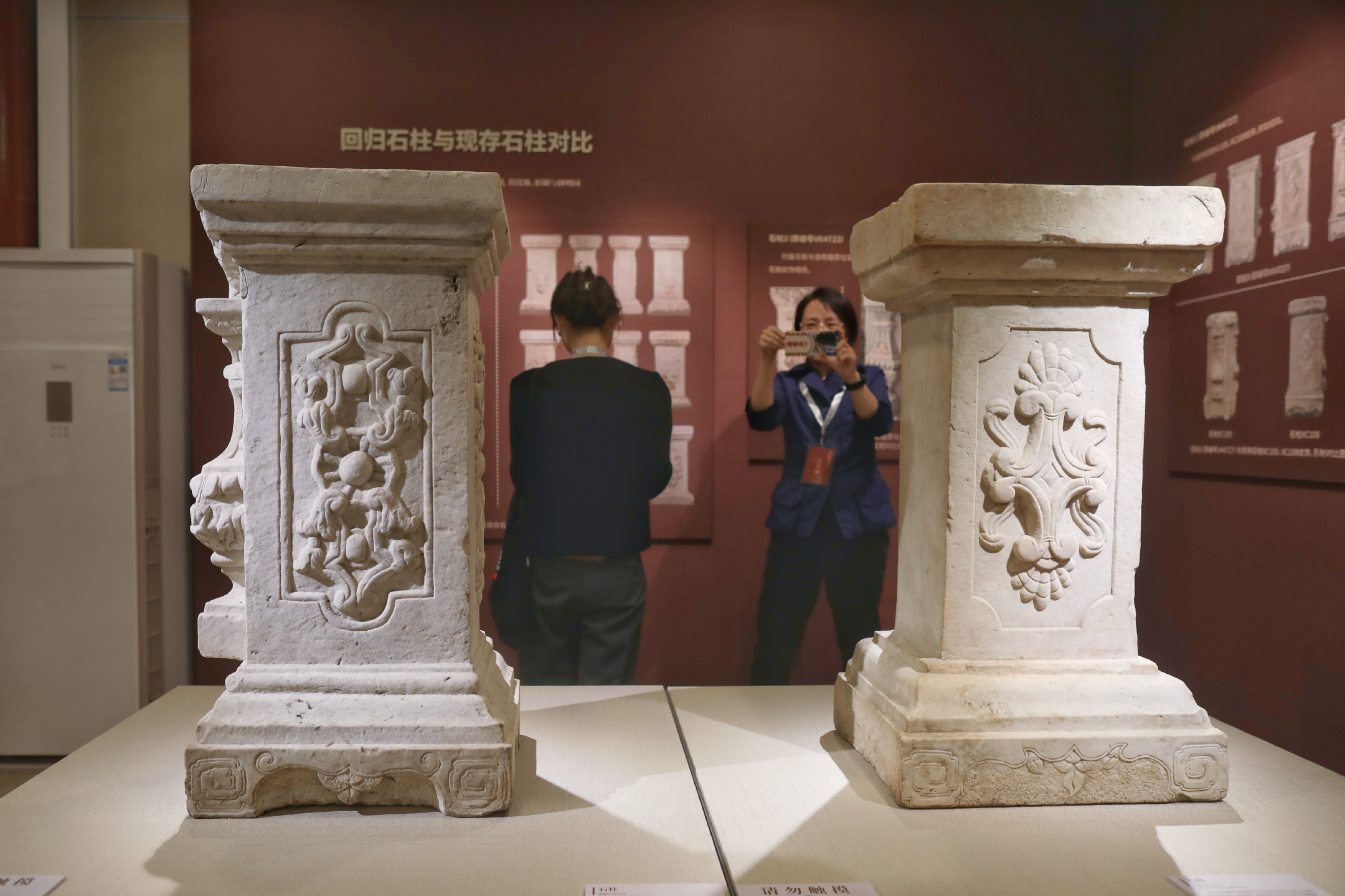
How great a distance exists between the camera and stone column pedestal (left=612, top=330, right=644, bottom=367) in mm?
3330

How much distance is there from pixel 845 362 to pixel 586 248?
1188mm

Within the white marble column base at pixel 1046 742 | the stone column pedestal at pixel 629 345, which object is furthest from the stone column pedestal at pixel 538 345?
the white marble column base at pixel 1046 742

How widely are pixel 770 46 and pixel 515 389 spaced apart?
6.06 feet

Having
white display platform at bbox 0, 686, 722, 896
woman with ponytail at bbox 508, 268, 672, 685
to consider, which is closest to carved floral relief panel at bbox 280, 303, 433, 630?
white display platform at bbox 0, 686, 722, 896

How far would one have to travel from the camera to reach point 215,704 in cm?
163

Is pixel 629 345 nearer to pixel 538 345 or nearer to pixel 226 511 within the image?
pixel 538 345

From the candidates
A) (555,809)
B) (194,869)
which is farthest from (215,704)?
(555,809)

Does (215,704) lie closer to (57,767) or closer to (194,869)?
(194,869)

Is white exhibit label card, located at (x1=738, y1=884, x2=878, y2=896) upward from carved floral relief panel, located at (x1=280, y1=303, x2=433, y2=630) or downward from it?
downward

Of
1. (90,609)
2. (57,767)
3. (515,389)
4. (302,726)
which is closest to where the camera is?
(302,726)

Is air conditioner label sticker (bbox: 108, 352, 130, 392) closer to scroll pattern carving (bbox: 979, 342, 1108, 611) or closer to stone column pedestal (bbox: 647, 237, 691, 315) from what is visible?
stone column pedestal (bbox: 647, 237, 691, 315)

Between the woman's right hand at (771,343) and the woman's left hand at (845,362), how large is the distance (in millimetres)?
191

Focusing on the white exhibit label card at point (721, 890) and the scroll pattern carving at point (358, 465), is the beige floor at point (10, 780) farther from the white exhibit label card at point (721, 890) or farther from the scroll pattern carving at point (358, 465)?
the white exhibit label card at point (721, 890)

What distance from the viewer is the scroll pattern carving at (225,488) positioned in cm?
183
